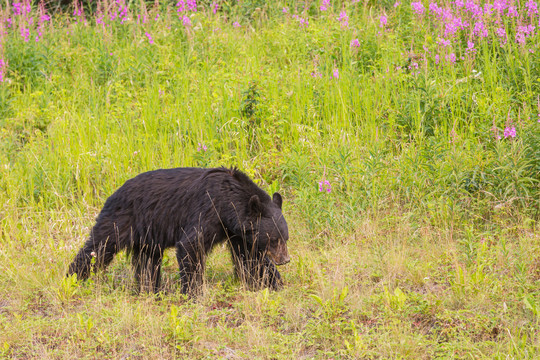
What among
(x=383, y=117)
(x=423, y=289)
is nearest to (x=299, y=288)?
(x=423, y=289)

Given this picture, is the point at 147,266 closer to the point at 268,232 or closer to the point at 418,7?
the point at 268,232

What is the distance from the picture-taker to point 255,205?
5184 millimetres

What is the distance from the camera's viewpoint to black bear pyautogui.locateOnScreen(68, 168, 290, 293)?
5.18m

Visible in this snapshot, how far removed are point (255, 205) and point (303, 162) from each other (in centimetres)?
170

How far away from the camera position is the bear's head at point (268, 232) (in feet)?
17.1

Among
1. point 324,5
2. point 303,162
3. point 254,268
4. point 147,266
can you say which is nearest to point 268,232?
point 254,268

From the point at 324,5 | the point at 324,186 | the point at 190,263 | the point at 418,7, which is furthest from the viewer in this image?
the point at 324,5

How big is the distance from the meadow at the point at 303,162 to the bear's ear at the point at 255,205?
24.6 inches

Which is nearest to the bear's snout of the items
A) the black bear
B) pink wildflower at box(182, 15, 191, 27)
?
the black bear

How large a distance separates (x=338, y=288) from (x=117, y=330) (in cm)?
170

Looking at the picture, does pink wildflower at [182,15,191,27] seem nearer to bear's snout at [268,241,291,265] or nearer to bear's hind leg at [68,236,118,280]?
bear's hind leg at [68,236,118,280]

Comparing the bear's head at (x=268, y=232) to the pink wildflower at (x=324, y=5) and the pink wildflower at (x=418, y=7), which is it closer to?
the pink wildflower at (x=418, y=7)

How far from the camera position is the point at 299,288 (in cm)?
523

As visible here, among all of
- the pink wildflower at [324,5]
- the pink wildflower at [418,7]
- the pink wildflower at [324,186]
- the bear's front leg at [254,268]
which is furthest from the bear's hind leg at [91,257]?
the pink wildflower at [324,5]
